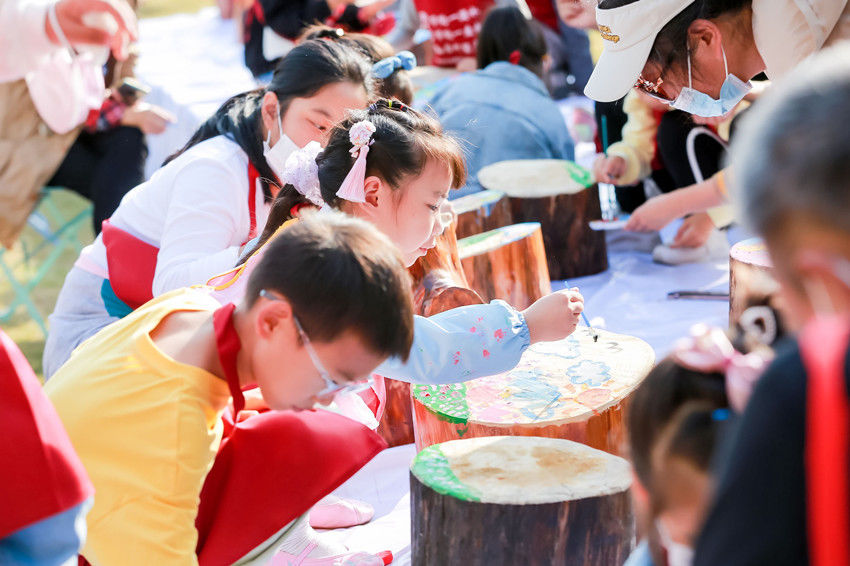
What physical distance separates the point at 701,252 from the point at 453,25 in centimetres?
218

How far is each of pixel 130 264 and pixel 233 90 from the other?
299cm

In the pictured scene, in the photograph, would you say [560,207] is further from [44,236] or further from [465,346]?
[44,236]

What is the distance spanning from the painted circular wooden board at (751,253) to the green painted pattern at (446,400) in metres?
0.77

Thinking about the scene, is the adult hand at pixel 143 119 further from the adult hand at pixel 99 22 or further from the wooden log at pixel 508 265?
the wooden log at pixel 508 265

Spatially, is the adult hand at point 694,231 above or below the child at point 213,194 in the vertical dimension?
below

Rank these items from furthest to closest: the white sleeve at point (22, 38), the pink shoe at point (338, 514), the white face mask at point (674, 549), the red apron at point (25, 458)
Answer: the white sleeve at point (22, 38)
the pink shoe at point (338, 514)
the red apron at point (25, 458)
the white face mask at point (674, 549)

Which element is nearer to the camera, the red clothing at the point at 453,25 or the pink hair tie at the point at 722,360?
the pink hair tie at the point at 722,360

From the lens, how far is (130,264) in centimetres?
232

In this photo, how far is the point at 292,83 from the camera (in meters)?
2.37

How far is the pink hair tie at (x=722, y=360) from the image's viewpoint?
2.79ft

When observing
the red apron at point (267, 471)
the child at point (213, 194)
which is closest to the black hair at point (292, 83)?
the child at point (213, 194)

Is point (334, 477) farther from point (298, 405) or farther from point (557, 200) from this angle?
point (557, 200)

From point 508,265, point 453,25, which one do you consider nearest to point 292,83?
point 508,265

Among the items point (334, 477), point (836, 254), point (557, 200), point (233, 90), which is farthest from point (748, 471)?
point (233, 90)
